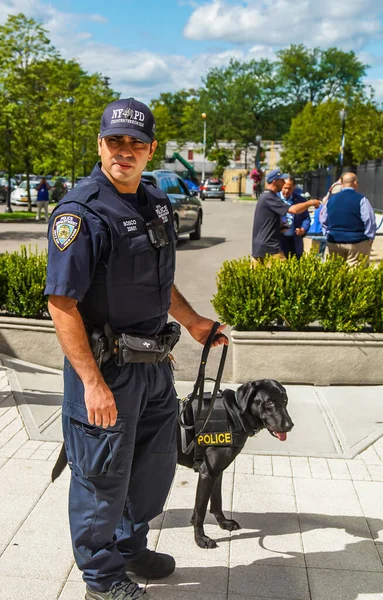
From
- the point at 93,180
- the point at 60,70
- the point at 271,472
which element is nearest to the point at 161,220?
the point at 93,180

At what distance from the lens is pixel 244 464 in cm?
478

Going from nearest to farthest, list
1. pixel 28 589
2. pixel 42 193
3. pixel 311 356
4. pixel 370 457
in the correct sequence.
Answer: pixel 28 589 → pixel 370 457 → pixel 311 356 → pixel 42 193

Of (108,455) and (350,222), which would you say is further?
(350,222)

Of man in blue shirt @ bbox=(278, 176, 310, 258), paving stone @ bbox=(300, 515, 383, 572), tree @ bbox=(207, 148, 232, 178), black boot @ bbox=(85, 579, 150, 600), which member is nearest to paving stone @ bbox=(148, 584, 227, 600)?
black boot @ bbox=(85, 579, 150, 600)

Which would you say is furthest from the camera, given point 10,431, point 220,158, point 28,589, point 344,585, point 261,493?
point 220,158

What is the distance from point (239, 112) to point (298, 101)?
11744 mm

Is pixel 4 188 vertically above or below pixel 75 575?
above

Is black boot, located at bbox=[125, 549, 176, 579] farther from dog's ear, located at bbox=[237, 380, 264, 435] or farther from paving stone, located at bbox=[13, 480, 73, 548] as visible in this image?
dog's ear, located at bbox=[237, 380, 264, 435]

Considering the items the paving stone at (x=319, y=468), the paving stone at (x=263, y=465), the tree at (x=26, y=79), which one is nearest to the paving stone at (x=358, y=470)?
the paving stone at (x=319, y=468)

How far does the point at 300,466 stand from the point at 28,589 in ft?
7.07

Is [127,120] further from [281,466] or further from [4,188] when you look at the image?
[4,188]

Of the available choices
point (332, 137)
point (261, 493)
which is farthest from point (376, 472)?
point (332, 137)

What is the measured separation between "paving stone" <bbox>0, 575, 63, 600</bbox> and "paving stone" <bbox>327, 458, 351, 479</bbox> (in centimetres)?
207

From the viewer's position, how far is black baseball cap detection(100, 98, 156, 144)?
2.83 meters
